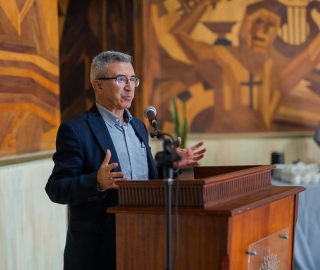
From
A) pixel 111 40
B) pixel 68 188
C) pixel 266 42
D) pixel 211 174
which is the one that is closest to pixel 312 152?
pixel 266 42

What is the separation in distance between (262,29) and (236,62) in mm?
404

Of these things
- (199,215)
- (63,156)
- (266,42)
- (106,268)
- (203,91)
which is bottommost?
(106,268)

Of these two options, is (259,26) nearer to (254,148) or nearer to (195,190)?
(254,148)

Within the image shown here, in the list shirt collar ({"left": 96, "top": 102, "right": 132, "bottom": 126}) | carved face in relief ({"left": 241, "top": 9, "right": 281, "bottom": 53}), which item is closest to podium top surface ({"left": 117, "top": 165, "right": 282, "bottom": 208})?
shirt collar ({"left": 96, "top": 102, "right": 132, "bottom": 126})

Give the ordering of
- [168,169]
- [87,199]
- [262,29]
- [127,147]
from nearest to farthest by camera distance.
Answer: [168,169] → [87,199] → [127,147] → [262,29]

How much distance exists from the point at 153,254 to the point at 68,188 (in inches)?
18.6

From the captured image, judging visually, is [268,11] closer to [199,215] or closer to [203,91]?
[203,91]

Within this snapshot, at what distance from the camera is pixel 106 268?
2.69m

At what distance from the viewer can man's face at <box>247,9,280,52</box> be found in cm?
634

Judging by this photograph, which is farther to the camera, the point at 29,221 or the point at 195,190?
the point at 29,221

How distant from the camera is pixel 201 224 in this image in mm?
2266

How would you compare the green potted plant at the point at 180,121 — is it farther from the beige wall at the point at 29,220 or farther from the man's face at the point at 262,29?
the beige wall at the point at 29,220

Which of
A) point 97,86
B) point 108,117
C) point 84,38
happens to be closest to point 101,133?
point 108,117

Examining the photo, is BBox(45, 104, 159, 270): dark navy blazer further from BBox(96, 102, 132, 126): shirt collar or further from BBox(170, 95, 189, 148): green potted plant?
BBox(170, 95, 189, 148): green potted plant
